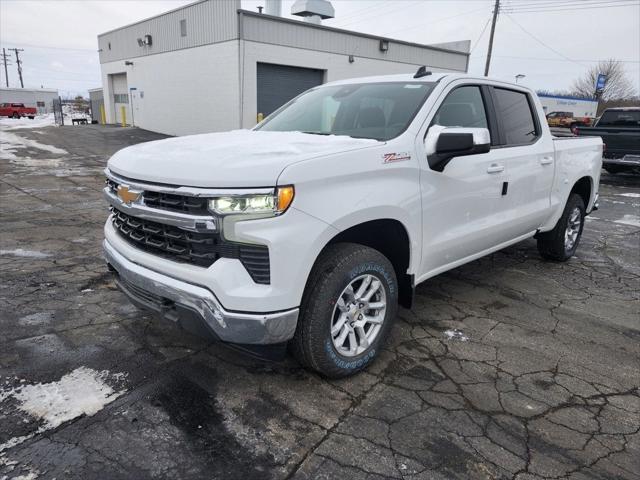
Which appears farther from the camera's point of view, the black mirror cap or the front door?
the front door

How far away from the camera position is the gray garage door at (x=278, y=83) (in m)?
20.3

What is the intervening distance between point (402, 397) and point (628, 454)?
3.87ft

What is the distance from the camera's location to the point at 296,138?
127 inches

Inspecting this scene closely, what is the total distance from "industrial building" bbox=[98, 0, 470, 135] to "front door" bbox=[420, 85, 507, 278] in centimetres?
1657

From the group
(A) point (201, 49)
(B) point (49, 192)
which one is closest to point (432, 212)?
(B) point (49, 192)

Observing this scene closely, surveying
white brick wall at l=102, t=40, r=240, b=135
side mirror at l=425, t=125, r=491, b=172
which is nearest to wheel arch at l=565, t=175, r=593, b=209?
side mirror at l=425, t=125, r=491, b=172

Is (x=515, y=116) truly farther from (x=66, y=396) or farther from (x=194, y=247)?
(x=66, y=396)

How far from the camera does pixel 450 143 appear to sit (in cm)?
311

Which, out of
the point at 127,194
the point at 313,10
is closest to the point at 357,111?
the point at 127,194

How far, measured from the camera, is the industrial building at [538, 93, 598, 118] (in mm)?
50128

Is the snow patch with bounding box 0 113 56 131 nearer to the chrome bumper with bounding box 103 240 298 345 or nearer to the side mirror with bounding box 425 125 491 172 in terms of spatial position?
the chrome bumper with bounding box 103 240 298 345

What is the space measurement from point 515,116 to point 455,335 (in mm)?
2195

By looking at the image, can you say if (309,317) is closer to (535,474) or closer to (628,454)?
(535,474)

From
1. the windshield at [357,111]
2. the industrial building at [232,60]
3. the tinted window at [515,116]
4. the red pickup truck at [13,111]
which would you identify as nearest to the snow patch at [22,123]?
the red pickup truck at [13,111]
